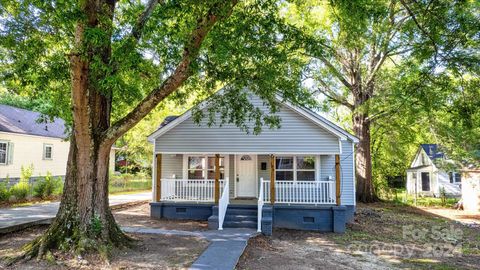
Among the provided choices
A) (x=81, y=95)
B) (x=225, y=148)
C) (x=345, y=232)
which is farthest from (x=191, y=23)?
(x=345, y=232)

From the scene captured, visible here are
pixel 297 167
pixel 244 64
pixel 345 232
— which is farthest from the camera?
pixel 297 167

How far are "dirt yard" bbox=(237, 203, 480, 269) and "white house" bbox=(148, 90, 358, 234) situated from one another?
110 cm

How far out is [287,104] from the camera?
1382cm

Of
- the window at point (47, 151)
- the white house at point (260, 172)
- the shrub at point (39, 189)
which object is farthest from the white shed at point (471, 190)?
the window at point (47, 151)

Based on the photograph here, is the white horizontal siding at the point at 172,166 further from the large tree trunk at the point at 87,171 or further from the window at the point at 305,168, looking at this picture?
the large tree trunk at the point at 87,171

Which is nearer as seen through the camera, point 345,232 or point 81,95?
point 81,95

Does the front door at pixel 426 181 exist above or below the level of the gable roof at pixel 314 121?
below

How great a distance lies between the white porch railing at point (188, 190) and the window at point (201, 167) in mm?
1056

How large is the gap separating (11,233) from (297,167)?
10567 millimetres

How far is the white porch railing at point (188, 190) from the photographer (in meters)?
13.8

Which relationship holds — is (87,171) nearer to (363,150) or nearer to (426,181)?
(363,150)

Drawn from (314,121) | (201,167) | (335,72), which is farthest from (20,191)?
(335,72)

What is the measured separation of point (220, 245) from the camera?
8984 mm

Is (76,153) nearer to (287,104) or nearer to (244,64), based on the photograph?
(244,64)
